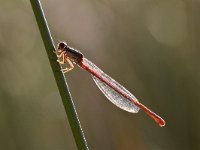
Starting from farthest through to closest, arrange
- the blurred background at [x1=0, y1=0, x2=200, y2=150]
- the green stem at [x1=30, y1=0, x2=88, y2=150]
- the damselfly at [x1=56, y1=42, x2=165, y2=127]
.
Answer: the blurred background at [x1=0, y1=0, x2=200, y2=150], the damselfly at [x1=56, y1=42, x2=165, y2=127], the green stem at [x1=30, y1=0, x2=88, y2=150]

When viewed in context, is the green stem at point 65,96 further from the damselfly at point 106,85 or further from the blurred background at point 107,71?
the blurred background at point 107,71

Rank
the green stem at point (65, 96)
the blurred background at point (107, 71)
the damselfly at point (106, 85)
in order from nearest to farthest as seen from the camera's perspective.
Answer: the green stem at point (65, 96)
the damselfly at point (106, 85)
the blurred background at point (107, 71)

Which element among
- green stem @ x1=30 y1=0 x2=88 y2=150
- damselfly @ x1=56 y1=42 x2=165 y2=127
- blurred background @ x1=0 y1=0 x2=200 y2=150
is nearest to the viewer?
green stem @ x1=30 y1=0 x2=88 y2=150

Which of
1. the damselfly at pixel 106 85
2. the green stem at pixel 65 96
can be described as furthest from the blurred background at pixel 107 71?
the green stem at pixel 65 96

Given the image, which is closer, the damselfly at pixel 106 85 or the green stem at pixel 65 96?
the green stem at pixel 65 96

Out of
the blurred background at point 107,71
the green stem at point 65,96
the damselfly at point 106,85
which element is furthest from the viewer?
the blurred background at point 107,71

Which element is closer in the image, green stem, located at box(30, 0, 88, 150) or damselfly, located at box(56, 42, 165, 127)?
green stem, located at box(30, 0, 88, 150)

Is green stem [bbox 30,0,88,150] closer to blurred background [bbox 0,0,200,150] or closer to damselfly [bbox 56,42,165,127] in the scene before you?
damselfly [bbox 56,42,165,127]

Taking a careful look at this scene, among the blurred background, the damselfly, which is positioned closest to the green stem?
the damselfly

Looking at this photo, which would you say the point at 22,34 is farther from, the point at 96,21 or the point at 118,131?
the point at 118,131

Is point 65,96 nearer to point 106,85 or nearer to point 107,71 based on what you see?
point 106,85
